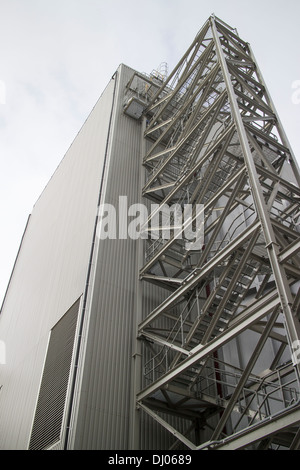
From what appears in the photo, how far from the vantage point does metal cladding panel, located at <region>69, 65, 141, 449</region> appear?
13.6 m

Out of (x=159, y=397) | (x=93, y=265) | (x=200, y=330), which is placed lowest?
(x=159, y=397)

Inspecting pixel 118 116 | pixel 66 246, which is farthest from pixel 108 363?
pixel 118 116

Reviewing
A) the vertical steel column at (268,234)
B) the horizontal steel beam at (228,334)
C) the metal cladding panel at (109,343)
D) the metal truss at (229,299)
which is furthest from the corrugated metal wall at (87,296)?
the vertical steel column at (268,234)

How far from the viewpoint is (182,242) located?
1877 cm

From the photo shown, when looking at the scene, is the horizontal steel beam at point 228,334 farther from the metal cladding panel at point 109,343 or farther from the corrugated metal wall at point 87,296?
the corrugated metal wall at point 87,296

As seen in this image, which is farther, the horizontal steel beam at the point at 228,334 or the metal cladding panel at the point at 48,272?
the metal cladding panel at the point at 48,272

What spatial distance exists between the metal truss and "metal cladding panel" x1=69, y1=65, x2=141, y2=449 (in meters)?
0.71

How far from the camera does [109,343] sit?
15727 millimetres

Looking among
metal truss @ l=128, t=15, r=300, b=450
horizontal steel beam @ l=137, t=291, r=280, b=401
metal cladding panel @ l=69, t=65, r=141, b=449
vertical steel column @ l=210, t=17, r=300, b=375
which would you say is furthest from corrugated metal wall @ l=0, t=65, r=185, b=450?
vertical steel column @ l=210, t=17, r=300, b=375

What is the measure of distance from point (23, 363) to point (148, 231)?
371 inches

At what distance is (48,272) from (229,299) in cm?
1258

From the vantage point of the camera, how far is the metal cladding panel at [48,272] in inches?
747

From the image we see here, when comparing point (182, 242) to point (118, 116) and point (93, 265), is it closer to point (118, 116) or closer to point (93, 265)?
point (93, 265)

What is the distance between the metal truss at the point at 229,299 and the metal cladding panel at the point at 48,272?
3550 millimetres
